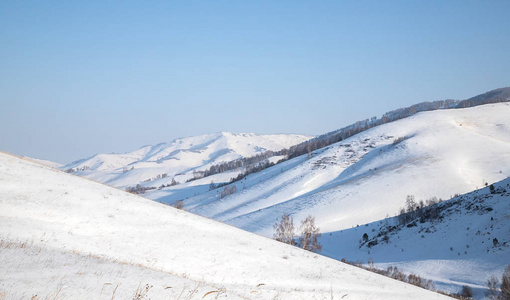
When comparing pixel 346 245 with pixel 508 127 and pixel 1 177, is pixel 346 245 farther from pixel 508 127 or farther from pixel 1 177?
pixel 508 127

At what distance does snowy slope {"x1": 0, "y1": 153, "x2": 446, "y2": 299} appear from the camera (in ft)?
30.2

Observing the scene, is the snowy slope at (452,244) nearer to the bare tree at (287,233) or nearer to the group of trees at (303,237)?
the group of trees at (303,237)

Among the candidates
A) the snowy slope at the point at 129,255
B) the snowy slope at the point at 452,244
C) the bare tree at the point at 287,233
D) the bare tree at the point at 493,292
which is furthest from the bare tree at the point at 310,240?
the snowy slope at the point at 129,255

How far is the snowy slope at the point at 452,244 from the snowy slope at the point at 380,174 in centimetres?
2358

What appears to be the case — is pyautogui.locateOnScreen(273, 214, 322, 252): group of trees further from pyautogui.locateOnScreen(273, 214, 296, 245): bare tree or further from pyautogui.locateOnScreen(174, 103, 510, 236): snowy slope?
pyautogui.locateOnScreen(174, 103, 510, 236): snowy slope

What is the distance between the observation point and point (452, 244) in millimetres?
51938

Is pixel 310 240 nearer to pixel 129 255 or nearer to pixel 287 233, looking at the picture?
pixel 287 233

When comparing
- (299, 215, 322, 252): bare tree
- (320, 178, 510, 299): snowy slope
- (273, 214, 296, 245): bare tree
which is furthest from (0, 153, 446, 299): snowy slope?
(273, 214, 296, 245): bare tree

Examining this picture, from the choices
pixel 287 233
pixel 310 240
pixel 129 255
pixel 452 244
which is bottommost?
pixel 452 244

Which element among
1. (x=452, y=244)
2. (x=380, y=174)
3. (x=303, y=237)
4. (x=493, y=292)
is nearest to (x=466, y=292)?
(x=493, y=292)

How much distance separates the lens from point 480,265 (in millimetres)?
42688

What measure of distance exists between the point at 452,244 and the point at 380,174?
214ft

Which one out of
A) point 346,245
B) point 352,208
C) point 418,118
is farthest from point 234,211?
point 418,118

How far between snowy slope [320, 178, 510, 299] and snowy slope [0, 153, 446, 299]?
28.3m
